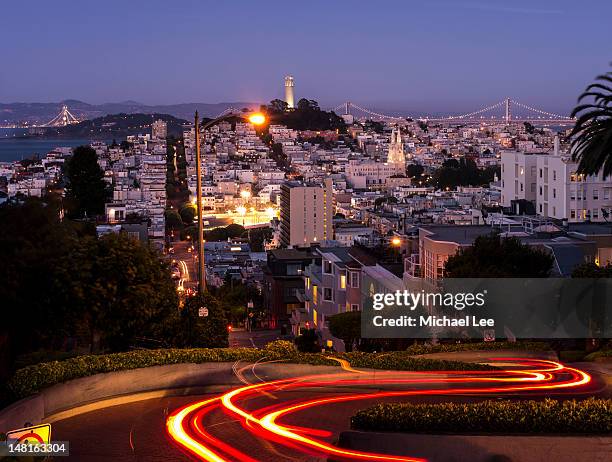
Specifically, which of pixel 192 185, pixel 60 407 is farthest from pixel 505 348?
pixel 192 185

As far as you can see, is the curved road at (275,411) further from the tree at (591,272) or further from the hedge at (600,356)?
the tree at (591,272)

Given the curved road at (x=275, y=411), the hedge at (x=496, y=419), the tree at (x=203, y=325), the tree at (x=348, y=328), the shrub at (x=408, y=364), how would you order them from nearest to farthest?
the hedge at (x=496, y=419)
the curved road at (x=275, y=411)
the shrub at (x=408, y=364)
the tree at (x=203, y=325)
the tree at (x=348, y=328)

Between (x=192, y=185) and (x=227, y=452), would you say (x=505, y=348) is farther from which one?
(x=192, y=185)

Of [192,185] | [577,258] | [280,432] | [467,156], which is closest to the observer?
[280,432]

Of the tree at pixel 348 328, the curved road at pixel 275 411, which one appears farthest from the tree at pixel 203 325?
the tree at pixel 348 328

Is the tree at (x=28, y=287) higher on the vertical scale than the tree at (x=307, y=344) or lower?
higher

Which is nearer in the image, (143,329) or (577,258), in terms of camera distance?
(143,329)

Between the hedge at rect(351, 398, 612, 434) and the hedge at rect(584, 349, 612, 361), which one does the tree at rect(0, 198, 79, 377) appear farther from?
the hedge at rect(584, 349, 612, 361)
